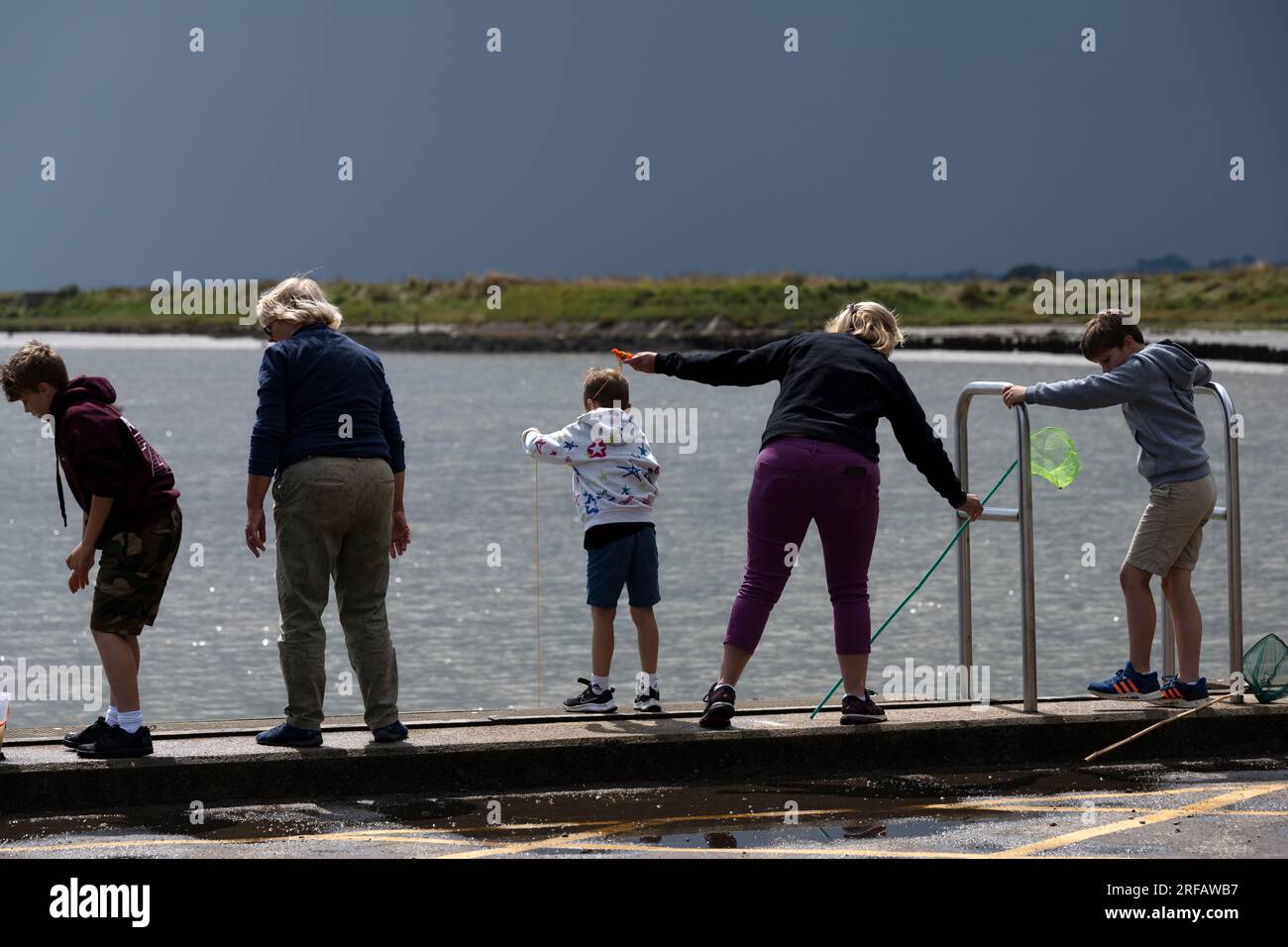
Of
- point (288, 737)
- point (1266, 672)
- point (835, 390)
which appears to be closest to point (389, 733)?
point (288, 737)

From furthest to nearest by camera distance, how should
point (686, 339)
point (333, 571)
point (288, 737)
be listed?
point (686, 339)
point (333, 571)
point (288, 737)

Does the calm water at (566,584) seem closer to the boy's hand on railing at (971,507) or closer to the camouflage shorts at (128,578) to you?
the boy's hand on railing at (971,507)

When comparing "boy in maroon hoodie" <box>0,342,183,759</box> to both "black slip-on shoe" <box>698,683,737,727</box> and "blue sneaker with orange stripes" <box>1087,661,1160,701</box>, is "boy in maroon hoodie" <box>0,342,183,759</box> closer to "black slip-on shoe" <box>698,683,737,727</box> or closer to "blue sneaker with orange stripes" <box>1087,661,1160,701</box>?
"black slip-on shoe" <box>698,683,737,727</box>

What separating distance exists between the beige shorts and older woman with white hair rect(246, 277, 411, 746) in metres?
2.86

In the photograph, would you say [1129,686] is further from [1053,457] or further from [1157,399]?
[1157,399]

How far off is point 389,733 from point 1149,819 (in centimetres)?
247

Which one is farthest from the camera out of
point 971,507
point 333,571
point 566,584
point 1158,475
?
point 566,584

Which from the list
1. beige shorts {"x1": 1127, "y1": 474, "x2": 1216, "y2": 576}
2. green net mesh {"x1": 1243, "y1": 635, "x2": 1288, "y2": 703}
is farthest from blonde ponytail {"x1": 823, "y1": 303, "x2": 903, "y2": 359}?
green net mesh {"x1": 1243, "y1": 635, "x2": 1288, "y2": 703}

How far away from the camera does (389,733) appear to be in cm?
650

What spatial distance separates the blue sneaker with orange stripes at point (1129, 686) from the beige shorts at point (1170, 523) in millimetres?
420

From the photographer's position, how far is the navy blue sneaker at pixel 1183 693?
721 centimetres

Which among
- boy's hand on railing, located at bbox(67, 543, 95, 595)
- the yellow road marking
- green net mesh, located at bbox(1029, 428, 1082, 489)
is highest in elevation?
green net mesh, located at bbox(1029, 428, 1082, 489)

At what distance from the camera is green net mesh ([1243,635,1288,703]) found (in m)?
7.23

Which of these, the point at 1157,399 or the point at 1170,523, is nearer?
the point at 1157,399
